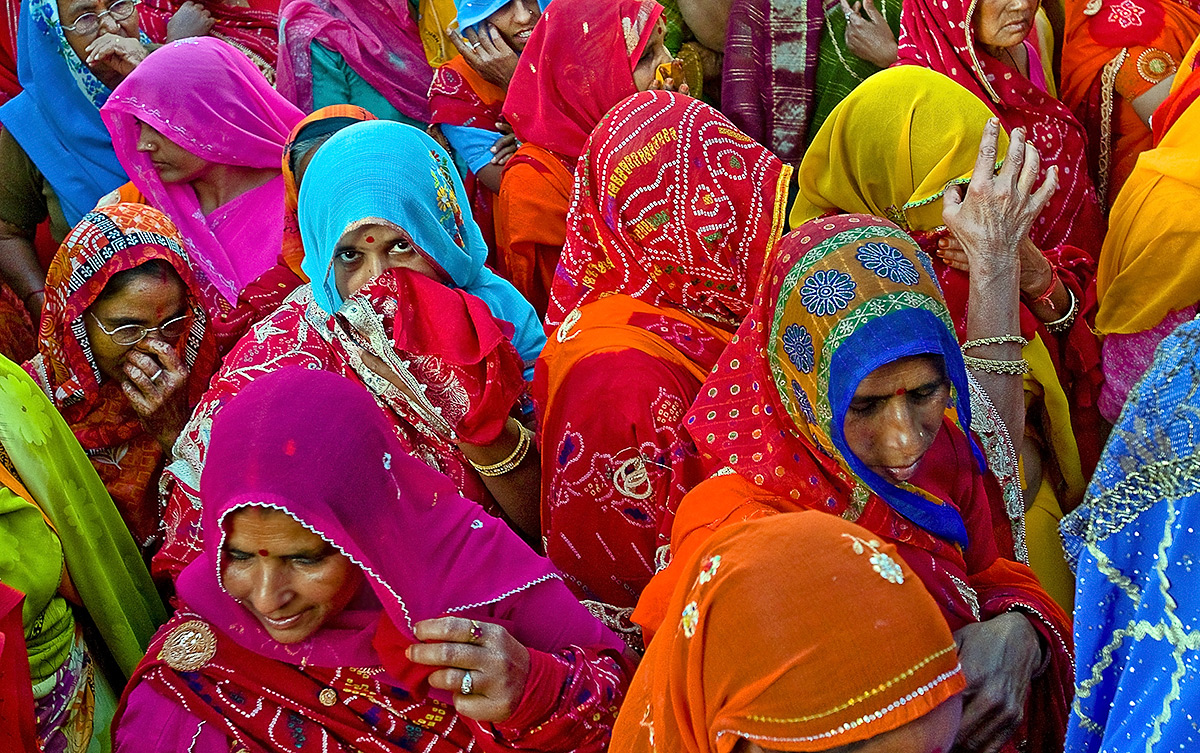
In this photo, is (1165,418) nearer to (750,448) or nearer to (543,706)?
(750,448)

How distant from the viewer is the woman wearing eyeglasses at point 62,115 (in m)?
3.89

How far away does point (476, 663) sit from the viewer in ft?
5.84

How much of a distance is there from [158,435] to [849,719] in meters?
2.05

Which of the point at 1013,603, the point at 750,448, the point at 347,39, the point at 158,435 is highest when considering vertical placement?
the point at 347,39

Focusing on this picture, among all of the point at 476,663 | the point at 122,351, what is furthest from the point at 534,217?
the point at 476,663

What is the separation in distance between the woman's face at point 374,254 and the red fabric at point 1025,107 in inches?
61.9

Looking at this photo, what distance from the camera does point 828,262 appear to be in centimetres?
199

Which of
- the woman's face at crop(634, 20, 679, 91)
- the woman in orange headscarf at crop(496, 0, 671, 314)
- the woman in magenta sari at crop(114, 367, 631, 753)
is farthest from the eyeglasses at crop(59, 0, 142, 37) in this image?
the woman in magenta sari at crop(114, 367, 631, 753)

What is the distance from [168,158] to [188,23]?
939 millimetres

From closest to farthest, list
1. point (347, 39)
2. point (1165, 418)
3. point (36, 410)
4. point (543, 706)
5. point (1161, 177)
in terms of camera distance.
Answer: point (1165, 418)
point (543, 706)
point (36, 410)
point (1161, 177)
point (347, 39)

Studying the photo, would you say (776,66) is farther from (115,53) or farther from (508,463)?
(115,53)

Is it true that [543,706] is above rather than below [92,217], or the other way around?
below

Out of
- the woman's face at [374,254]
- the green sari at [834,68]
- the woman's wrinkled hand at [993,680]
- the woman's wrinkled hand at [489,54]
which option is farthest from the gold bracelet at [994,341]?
the woman's wrinkled hand at [489,54]

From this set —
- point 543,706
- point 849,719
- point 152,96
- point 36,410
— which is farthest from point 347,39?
point 849,719
